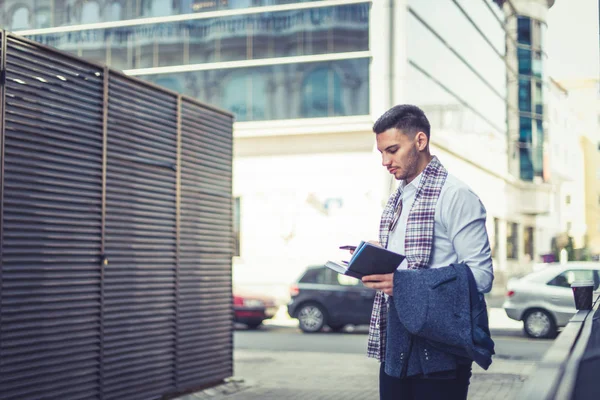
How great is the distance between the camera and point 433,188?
3.50 metres

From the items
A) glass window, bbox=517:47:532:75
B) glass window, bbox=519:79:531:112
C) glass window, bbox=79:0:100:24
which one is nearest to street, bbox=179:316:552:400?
glass window, bbox=79:0:100:24

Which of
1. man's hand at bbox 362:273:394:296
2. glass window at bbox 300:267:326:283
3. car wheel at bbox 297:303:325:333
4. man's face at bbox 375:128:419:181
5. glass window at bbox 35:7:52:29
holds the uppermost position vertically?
glass window at bbox 35:7:52:29

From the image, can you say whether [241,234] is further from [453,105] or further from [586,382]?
[586,382]

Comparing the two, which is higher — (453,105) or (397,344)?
(453,105)

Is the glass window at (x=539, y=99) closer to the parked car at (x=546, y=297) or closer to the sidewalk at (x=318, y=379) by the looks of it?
the parked car at (x=546, y=297)

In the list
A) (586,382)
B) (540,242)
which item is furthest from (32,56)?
(540,242)

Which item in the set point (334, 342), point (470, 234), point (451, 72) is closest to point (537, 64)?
point (451, 72)

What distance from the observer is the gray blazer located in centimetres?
323

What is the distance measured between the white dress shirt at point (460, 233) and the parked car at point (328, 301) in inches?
583

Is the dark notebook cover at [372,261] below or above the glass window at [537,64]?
below

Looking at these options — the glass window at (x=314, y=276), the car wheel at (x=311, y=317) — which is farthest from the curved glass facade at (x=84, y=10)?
the car wheel at (x=311, y=317)

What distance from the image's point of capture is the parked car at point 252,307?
64.1ft

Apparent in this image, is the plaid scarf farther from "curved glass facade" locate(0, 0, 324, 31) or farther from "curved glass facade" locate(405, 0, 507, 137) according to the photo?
"curved glass facade" locate(0, 0, 324, 31)

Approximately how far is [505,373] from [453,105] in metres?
21.9
